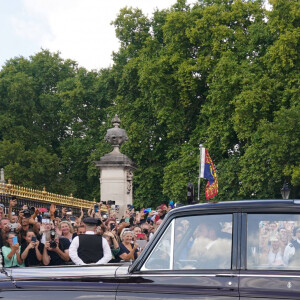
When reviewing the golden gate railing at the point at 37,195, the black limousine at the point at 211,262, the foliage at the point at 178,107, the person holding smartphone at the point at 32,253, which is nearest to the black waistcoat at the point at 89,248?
the person holding smartphone at the point at 32,253

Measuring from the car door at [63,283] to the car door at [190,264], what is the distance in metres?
0.15

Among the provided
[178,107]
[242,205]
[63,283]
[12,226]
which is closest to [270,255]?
[242,205]

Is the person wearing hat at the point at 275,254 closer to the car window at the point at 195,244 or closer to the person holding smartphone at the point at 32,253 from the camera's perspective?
the car window at the point at 195,244

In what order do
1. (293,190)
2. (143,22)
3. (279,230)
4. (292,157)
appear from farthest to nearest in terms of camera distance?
(143,22)
(293,190)
(292,157)
(279,230)

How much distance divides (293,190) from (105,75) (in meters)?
17.9

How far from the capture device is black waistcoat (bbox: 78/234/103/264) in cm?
897

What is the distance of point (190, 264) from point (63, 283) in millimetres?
1051

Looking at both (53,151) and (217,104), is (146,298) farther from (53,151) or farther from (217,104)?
(53,151)

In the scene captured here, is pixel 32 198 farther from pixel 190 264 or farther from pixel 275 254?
pixel 275 254

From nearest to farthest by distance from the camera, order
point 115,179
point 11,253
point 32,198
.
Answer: point 11,253
point 32,198
point 115,179

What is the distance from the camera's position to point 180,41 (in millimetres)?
45531

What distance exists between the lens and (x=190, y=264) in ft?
19.7

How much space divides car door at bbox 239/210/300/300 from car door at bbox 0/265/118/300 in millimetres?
1068

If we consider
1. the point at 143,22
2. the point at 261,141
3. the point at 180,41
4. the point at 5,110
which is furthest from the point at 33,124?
the point at 261,141
